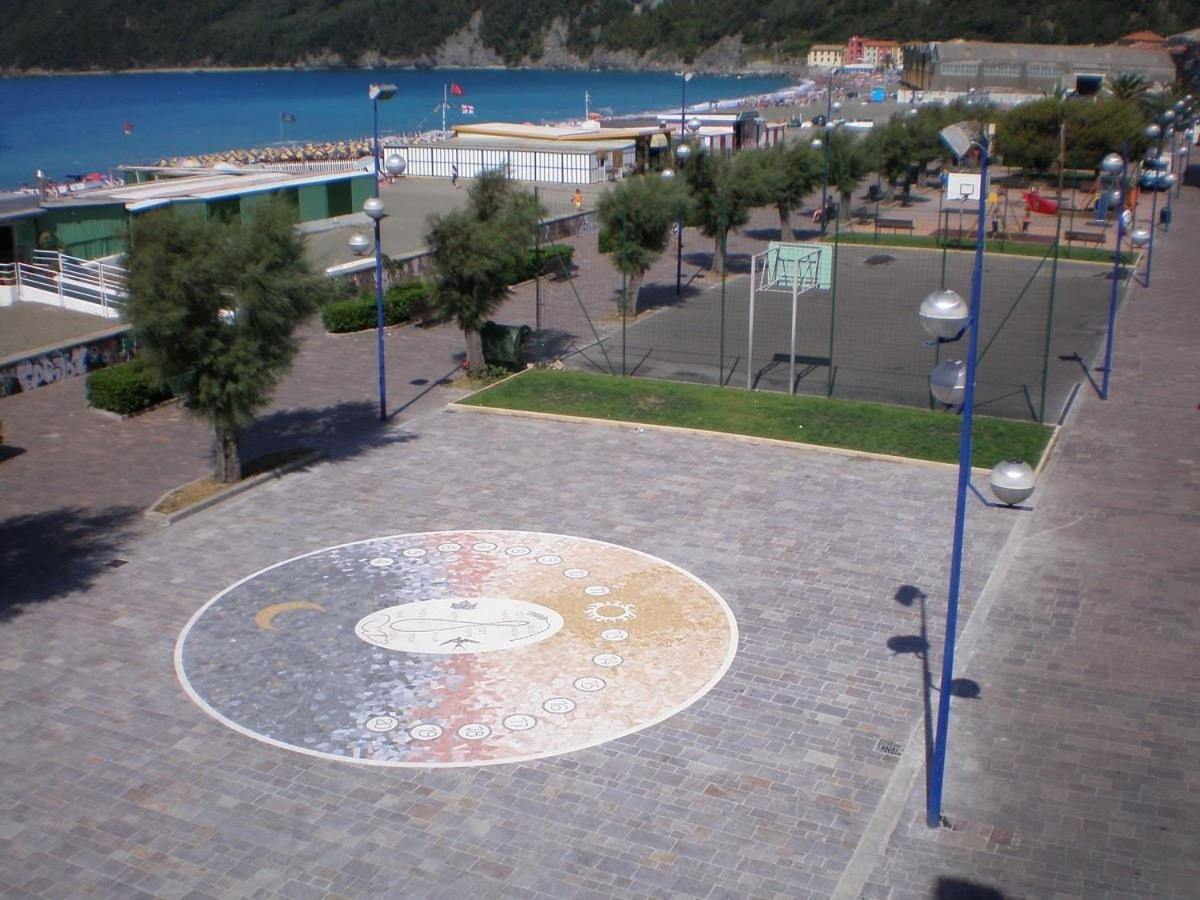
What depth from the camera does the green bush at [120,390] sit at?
21953 mm

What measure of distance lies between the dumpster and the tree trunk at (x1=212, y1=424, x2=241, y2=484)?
7246 millimetres

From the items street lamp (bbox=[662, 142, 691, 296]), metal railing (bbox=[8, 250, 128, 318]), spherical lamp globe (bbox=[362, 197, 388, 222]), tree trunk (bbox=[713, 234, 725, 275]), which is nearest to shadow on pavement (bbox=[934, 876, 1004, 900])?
spherical lamp globe (bbox=[362, 197, 388, 222])

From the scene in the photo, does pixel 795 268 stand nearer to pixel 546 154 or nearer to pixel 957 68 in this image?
pixel 546 154

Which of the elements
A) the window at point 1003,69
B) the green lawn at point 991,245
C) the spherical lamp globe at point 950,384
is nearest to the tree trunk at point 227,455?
the spherical lamp globe at point 950,384

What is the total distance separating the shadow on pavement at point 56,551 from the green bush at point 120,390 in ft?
14.7

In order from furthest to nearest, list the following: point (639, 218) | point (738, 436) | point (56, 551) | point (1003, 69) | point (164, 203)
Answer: point (1003, 69)
point (164, 203)
point (639, 218)
point (738, 436)
point (56, 551)

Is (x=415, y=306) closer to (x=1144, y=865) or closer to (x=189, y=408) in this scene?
(x=189, y=408)

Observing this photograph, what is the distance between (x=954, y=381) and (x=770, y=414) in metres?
12.0

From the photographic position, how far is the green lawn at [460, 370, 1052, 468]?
2042 centimetres

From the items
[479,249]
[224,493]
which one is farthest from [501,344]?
[224,493]

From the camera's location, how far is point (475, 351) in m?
24.6

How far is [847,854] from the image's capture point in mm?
10258

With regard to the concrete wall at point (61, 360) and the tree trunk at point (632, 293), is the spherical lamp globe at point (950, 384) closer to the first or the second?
the concrete wall at point (61, 360)

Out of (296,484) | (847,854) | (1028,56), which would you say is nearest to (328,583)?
(296,484)
